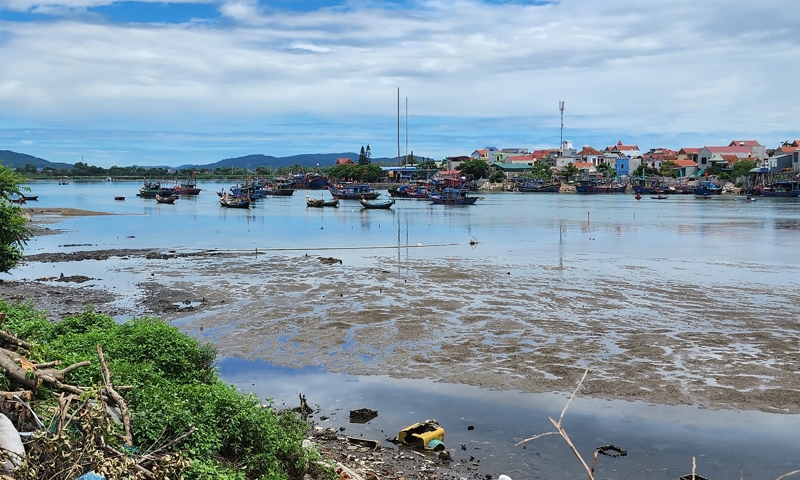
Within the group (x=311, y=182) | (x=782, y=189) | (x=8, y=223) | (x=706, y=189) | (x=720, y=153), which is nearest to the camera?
(x=8, y=223)

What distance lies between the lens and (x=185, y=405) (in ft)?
24.6

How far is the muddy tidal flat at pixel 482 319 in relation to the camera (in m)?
13.2

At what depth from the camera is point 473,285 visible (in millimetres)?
23375

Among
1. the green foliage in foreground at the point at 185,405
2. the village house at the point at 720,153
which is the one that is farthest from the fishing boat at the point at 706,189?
the green foliage in foreground at the point at 185,405

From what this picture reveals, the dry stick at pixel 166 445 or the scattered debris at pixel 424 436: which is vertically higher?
the dry stick at pixel 166 445

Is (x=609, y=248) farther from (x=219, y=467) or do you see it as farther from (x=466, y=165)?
(x=466, y=165)

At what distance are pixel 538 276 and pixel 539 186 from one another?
11041 centimetres

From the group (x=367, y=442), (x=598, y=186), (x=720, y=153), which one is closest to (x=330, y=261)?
(x=367, y=442)

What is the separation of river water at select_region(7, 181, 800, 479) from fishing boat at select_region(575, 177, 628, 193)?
57.6m

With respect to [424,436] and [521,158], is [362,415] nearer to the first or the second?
[424,436]

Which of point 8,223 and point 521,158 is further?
point 521,158

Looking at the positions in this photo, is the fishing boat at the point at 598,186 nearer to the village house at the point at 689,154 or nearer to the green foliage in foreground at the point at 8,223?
the village house at the point at 689,154

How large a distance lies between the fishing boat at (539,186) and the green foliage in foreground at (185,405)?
126472 millimetres

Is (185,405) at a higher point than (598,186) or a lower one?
lower
